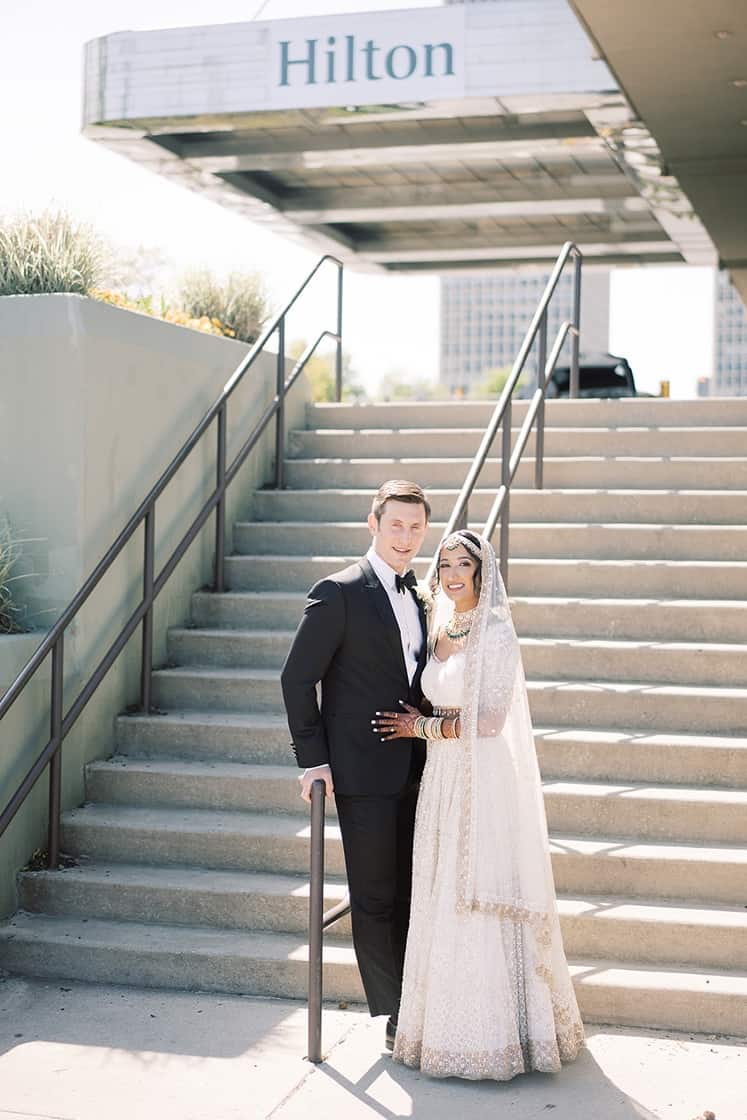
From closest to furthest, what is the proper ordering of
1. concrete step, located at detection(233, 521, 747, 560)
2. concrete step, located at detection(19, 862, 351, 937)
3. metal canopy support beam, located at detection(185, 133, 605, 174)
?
1. concrete step, located at detection(19, 862, 351, 937)
2. concrete step, located at detection(233, 521, 747, 560)
3. metal canopy support beam, located at detection(185, 133, 605, 174)

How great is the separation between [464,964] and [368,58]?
6.88 meters

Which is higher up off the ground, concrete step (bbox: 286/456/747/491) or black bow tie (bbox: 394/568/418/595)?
concrete step (bbox: 286/456/747/491)

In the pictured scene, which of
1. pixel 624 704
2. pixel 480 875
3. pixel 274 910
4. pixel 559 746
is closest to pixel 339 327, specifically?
pixel 624 704

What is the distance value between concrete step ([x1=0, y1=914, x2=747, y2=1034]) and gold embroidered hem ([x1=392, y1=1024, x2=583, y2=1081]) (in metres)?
0.52

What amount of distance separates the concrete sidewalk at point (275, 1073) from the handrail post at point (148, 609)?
176 centimetres

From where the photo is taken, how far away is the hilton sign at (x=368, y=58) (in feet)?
28.8

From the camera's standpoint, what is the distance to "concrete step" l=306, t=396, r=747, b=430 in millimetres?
7688

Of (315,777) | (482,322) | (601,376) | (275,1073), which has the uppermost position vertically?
(482,322)

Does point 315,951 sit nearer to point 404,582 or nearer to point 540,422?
point 404,582

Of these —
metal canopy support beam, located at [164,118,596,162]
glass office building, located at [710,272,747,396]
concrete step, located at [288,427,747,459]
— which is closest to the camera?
concrete step, located at [288,427,747,459]

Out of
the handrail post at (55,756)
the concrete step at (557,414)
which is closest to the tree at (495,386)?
the concrete step at (557,414)

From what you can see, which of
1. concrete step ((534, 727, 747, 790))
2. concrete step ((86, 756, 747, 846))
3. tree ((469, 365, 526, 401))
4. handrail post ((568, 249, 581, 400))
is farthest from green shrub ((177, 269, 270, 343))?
concrete step ((534, 727, 747, 790))

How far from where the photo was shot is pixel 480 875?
3773 mm

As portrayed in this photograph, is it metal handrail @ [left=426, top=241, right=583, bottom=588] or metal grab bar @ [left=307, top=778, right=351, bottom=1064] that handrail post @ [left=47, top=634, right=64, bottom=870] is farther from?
metal grab bar @ [left=307, top=778, right=351, bottom=1064]
